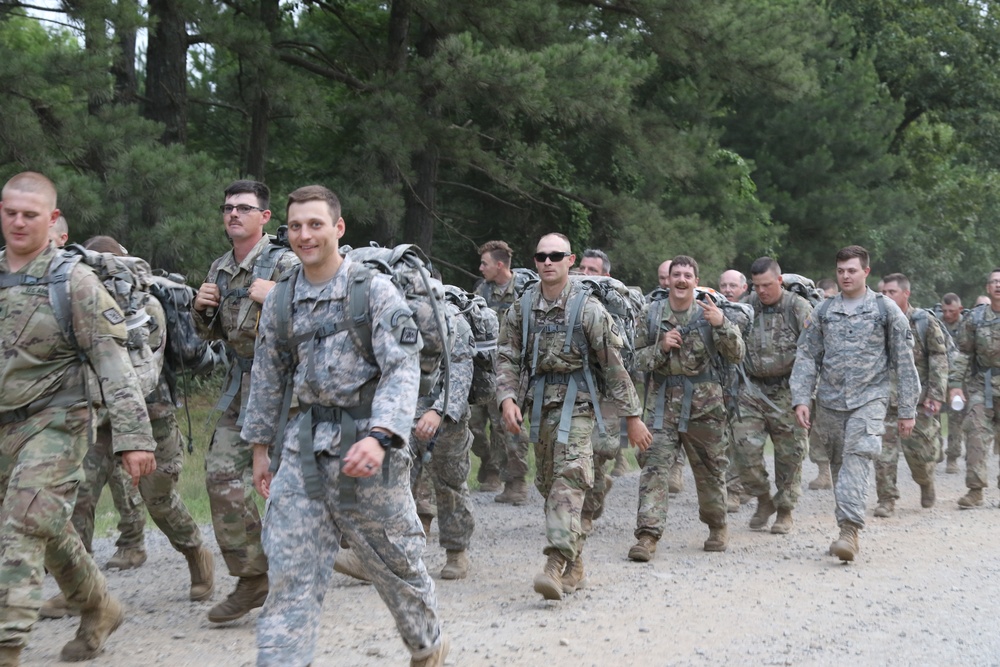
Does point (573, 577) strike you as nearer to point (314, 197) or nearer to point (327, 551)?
point (327, 551)

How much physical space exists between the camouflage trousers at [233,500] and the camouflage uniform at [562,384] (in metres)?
1.85

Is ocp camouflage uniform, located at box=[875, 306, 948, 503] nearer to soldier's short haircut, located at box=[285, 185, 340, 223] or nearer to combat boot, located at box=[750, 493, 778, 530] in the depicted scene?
combat boot, located at box=[750, 493, 778, 530]

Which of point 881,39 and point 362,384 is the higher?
point 881,39

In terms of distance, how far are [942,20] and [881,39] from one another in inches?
123

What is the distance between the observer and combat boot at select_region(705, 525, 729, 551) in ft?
30.5

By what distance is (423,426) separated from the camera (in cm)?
713

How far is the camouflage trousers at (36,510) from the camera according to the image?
204 inches

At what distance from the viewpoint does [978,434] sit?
41.0 feet

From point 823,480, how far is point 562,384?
646 cm

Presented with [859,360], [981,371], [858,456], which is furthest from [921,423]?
[858,456]

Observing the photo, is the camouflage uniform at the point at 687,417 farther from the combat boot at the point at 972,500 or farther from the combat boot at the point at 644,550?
the combat boot at the point at 972,500

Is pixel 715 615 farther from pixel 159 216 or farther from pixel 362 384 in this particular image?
pixel 159 216

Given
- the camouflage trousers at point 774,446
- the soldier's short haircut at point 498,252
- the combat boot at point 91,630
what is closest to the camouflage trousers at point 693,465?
the camouflage trousers at point 774,446

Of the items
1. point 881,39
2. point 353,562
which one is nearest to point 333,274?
point 353,562
